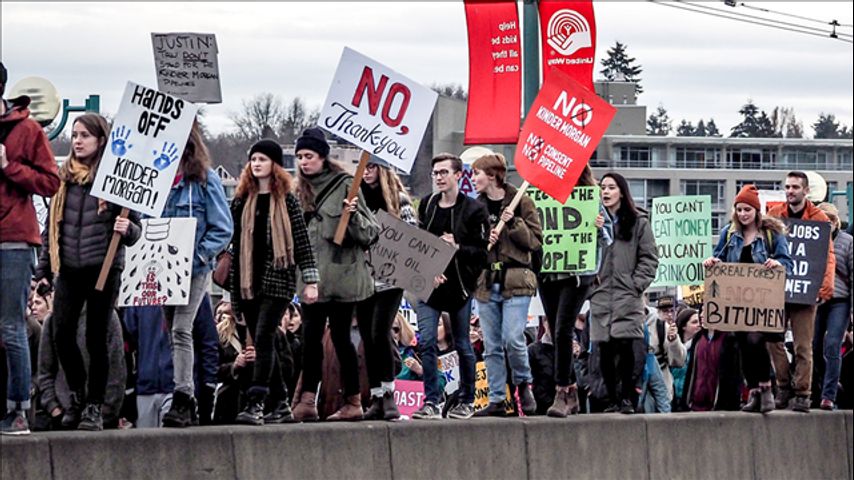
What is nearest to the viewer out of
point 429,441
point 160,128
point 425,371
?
point 160,128

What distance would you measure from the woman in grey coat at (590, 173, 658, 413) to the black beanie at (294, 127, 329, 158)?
293 cm

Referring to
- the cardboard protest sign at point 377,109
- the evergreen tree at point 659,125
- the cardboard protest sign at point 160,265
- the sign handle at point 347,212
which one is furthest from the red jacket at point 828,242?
the evergreen tree at point 659,125

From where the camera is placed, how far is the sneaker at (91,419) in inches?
480

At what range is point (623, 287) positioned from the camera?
50.6 ft

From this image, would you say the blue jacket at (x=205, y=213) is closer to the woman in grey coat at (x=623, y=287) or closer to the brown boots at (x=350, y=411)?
the brown boots at (x=350, y=411)

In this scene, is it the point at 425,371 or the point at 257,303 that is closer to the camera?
the point at 257,303

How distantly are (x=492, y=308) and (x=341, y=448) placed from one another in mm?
2343

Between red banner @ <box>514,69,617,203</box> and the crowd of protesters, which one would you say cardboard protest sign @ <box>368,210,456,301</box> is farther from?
red banner @ <box>514,69,617,203</box>

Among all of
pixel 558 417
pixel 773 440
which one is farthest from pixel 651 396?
pixel 558 417

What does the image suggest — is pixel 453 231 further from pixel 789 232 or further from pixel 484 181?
pixel 789 232

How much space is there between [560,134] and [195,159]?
12.6ft

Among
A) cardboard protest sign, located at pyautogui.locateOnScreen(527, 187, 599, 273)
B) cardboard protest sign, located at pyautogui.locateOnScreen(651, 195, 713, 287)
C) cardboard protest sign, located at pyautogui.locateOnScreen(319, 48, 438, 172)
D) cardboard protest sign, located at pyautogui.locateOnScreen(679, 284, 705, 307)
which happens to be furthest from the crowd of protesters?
cardboard protest sign, located at pyautogui.locateOnScreen(679, 284, 705, 307)

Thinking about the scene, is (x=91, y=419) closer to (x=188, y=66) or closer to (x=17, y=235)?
(x=17, y=235)

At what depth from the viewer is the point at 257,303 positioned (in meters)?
13.1
